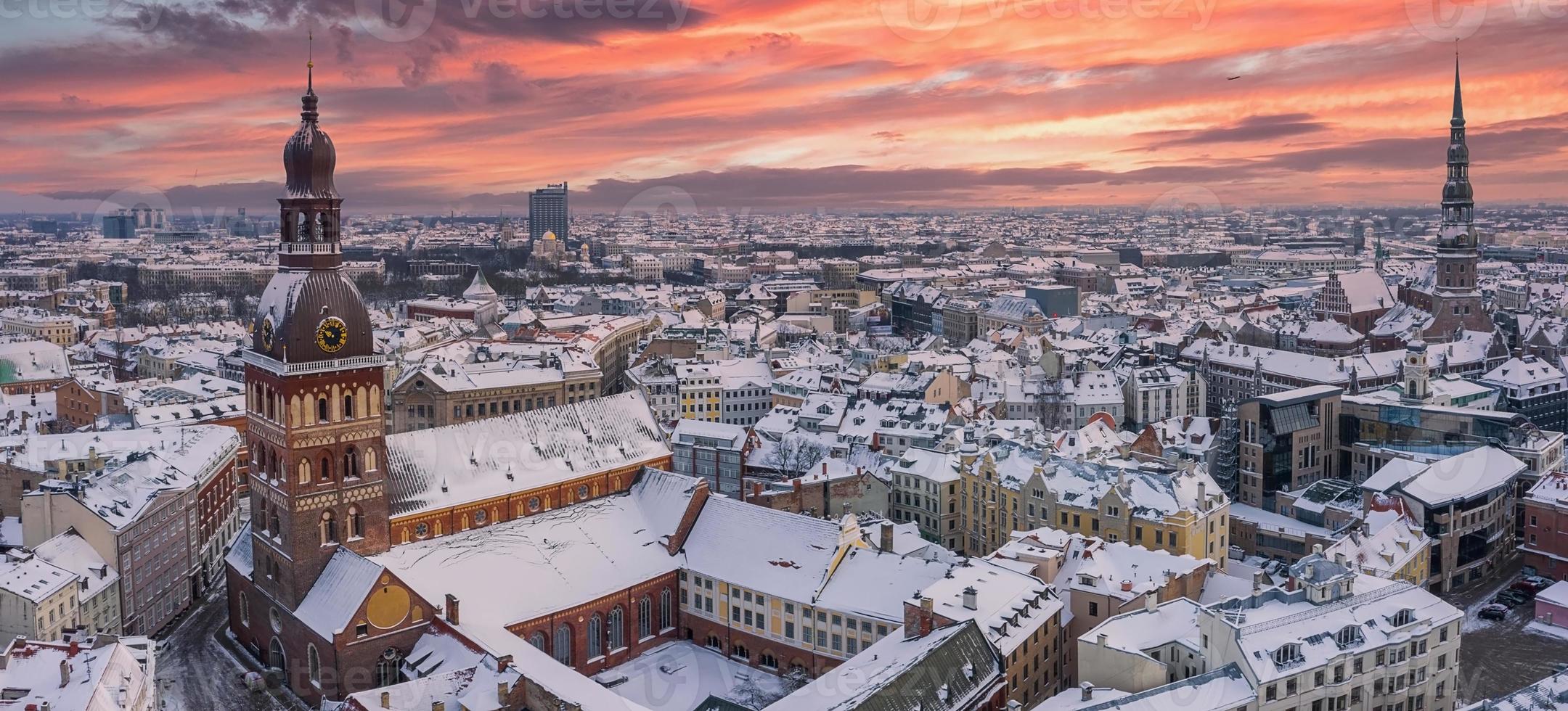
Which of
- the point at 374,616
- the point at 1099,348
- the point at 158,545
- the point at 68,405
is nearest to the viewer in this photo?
the point at 374,616

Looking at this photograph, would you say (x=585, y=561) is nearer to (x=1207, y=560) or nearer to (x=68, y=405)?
(x=1207, y=560)

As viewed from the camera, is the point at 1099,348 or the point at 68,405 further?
the point at 1099,348

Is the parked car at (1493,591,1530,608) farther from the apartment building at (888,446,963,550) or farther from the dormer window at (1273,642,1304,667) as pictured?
the dormer window at (1273,642,1304,667)

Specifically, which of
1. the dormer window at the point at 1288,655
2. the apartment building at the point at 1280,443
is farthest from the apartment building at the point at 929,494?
the dormer window at the point at 1288,655

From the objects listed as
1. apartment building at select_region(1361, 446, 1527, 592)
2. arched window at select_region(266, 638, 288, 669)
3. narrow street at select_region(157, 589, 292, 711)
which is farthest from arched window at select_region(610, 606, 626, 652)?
apartment building at select_region(1361, 446, 1527, 592)

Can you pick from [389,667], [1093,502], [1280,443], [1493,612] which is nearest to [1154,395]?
[1280,443]

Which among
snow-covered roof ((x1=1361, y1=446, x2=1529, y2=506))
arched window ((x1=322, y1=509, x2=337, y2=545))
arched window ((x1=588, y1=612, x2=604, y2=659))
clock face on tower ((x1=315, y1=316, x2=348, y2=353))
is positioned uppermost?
clock face on tower ((x1=315, y1=316, x2=348, y2=353))

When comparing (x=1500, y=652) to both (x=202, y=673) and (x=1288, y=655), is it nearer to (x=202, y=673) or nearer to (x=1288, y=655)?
(x=1288, y=655)

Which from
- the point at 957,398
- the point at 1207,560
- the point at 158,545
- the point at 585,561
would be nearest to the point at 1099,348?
the point at 957,398
